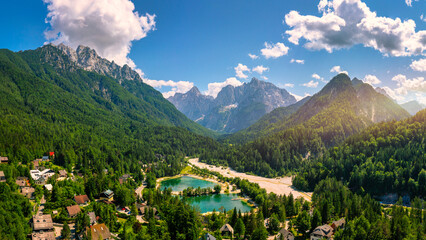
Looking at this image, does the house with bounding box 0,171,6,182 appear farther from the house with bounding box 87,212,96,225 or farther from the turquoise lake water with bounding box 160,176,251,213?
the turquoise lake water with bounding box 160,176,251,213

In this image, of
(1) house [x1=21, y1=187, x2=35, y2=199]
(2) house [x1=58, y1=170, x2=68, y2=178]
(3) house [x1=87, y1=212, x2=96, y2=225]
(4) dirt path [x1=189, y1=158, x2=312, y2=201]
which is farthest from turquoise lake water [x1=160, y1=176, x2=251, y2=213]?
(1) house [x1=21, y1=187, x2=35, y2=199]

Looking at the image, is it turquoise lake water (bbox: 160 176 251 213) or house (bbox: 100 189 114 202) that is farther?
turquoise lake water (bbox: 160 176 251 213)

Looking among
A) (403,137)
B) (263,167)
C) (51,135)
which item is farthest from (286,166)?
(51,135)

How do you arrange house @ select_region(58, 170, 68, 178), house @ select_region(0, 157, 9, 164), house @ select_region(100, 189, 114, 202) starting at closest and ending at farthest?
house @ select_region(100, 189, 114, 202), house @ select_region(0, 157, 9, 164), house @ select_region(58, 170, 68, 178)

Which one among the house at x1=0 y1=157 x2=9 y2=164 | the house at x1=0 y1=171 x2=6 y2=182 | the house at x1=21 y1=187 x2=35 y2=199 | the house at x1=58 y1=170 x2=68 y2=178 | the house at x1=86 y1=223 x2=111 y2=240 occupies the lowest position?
the house at x1=86 y1=223 x2=111 y2=240

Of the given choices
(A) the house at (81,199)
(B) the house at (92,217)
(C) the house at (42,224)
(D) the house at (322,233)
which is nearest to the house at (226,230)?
(D) the house at (322,233)

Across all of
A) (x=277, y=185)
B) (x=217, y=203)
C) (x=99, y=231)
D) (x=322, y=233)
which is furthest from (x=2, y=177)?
(x=277, y=185)

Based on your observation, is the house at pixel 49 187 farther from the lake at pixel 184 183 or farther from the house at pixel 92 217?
the lake at pixel 184 183
